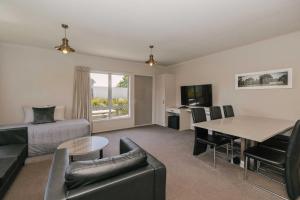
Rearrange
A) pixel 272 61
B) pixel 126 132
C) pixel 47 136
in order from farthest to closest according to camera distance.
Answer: pixel 126 132
pixel 272 61
pixel 47 136

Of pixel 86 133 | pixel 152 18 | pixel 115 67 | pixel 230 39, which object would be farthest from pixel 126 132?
pixel 230 39

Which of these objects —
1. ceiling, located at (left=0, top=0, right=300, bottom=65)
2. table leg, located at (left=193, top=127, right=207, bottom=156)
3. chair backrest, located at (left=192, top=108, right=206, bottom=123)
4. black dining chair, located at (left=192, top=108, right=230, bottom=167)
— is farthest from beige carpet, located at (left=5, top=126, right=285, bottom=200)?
ceiling, located at (left=0, top=0, right=300, bottom=65)

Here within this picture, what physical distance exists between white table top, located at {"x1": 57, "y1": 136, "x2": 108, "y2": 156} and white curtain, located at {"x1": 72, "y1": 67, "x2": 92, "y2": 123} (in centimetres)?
190

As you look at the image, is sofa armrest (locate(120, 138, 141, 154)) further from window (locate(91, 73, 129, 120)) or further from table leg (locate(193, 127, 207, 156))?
window (locate(91, 73, 129, 120))

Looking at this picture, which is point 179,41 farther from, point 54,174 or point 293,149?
point 54,174

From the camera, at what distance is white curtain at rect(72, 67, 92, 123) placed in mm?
4434

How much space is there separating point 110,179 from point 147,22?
245cm

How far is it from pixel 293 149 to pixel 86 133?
12.1 ft

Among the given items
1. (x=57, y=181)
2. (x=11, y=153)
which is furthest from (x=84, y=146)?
(x=57, y=181)

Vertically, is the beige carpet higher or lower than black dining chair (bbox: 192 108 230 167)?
lower

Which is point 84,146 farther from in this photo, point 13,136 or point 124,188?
point 124,188

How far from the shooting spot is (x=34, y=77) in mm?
3971

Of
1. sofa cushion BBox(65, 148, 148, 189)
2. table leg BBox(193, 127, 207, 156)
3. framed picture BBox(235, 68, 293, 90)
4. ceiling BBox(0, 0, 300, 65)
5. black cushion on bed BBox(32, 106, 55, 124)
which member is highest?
ceiling BBox(0, 0, 300, 65)

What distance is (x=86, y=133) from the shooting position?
354 centimetres
